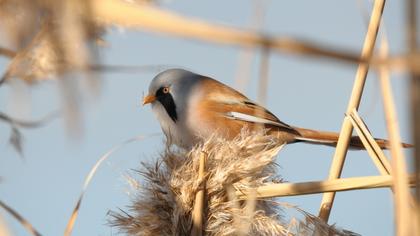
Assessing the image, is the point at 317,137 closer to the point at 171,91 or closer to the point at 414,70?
the point at 171,91

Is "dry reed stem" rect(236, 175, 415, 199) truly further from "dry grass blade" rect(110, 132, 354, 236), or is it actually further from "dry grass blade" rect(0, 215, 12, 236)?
"dry grass blade" rect(0, 215, 12, 236)

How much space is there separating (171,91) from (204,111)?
0.26 meters

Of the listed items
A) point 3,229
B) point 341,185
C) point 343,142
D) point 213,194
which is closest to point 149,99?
point 213,194

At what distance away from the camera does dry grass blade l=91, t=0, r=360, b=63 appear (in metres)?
0.38

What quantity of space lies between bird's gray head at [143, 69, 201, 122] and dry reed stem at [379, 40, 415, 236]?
110 inches

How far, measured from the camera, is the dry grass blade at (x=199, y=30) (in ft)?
1.25

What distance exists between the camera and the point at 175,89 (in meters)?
3.89

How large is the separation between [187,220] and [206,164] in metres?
0.20

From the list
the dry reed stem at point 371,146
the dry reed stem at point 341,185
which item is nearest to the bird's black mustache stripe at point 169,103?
the dry reed stem at point 371,146

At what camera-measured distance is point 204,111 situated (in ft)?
12.6

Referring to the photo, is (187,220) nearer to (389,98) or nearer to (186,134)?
(389,98)

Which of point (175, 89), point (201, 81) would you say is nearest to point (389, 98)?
point (175, 89)

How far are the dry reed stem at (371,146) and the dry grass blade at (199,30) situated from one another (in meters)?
1.40

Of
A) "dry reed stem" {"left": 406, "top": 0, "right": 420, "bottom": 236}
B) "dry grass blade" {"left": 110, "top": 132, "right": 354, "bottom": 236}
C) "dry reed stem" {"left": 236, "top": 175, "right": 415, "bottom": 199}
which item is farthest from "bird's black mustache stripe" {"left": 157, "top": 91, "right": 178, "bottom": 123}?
"dry reed stem" {"left": 406, "top": 0, "right": 420, "bottom": 236}
